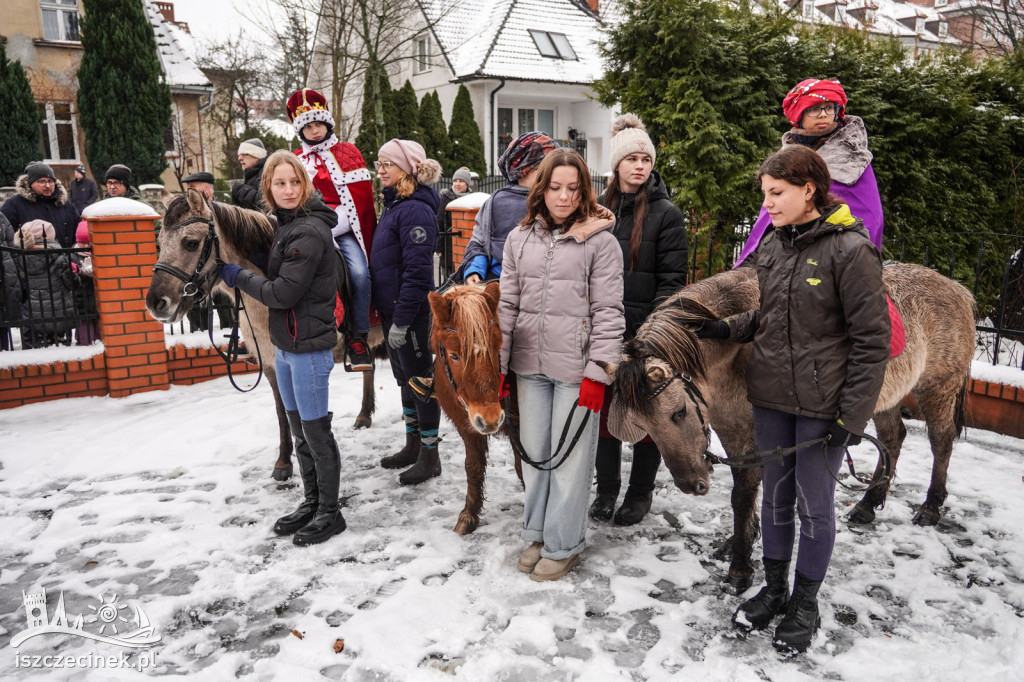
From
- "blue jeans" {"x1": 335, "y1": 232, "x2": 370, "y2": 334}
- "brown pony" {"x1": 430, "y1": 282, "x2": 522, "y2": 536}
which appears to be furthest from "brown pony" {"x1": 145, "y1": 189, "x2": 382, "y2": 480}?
"brown pony" {"x1": 430, "y1": 282, "x2": 522, "y2": 536}

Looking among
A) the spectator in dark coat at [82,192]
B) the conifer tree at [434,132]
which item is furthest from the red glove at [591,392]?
the conifer tree at [434,132]

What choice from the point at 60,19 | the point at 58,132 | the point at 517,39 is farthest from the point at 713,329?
the point at 517,39

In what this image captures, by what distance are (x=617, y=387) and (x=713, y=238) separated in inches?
187

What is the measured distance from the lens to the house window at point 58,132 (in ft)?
59.3

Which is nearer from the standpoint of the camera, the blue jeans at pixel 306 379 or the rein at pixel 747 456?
the rein at pixel 747 456

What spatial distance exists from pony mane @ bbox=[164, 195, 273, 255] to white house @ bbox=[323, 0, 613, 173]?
63.7 ft

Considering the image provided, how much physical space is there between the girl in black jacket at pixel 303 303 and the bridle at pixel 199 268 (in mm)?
553

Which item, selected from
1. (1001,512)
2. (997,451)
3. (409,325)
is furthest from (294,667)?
(997,451)

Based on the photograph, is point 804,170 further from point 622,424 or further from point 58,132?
point 58,132

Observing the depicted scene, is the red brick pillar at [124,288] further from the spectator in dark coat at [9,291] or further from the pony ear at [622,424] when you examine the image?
the pony ear at [622,424]

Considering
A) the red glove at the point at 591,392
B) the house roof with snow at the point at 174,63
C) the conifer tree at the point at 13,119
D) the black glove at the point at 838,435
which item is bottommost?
the black glove at the point at 838,435

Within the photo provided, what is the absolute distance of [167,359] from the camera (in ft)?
21.5

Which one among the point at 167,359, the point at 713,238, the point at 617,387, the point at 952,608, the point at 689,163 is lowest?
the point at 952,608

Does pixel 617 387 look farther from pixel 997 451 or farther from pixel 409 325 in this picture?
pixel 997 451
